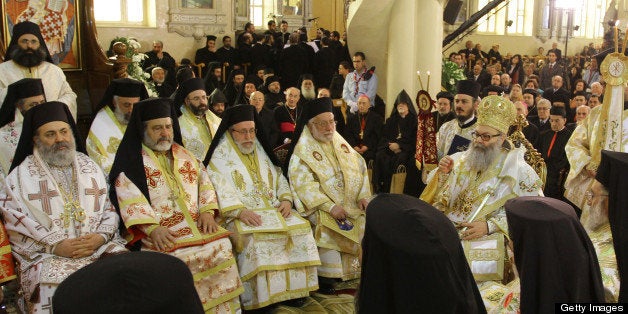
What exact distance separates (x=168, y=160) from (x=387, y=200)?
9.74 feet

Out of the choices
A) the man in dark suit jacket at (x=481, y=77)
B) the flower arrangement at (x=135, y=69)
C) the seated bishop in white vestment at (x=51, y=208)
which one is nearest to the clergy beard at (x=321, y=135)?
→ the seated bishop in white vestment at (x=51, y=208)

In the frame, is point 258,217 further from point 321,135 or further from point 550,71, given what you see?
point 550,71

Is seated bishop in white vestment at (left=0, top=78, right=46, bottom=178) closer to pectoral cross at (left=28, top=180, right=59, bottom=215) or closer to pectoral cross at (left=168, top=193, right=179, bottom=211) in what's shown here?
pectoral cross at (left=28, top=180, right=59, bottom=215)

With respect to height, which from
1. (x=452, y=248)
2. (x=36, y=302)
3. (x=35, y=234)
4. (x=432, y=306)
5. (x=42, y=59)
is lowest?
(x=36, y=302)

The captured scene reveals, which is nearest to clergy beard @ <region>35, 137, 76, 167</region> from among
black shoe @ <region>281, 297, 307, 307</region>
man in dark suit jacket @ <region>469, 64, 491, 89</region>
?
black shoe @ <region>281, 297, 307, 307</region>

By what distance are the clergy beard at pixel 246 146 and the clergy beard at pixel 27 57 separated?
2.39 meters

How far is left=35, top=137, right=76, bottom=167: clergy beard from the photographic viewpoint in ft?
14.4

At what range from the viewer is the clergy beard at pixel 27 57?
6371 mm

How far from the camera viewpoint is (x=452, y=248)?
7.09 feet

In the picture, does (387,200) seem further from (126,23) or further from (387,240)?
(126,23)

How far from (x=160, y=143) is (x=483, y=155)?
93.0 inches

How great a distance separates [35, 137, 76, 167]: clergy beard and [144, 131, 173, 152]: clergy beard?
24.5 inches

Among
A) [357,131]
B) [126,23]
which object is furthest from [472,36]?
[357,131]

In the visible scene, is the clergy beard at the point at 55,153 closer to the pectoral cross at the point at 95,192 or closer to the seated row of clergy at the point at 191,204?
the seated row of clergy at the point at 191,204
